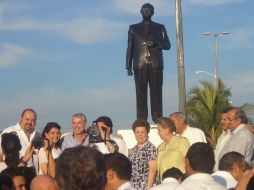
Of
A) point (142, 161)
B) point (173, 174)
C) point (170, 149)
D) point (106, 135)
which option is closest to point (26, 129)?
point (106, 135)

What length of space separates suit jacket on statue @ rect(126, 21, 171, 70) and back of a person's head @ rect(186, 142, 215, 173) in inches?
235

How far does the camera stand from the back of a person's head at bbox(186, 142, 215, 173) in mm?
5738

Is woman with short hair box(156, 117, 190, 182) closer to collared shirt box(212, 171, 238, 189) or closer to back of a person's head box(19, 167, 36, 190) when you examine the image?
collared shirt box(212, 171, 238, 189)

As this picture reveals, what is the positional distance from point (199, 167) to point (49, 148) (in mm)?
2661

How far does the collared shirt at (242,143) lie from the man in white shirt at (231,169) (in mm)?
1588

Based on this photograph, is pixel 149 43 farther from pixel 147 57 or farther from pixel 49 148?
pixel 49 148

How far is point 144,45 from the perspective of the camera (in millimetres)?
11828

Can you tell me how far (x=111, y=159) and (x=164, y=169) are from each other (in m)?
2.37

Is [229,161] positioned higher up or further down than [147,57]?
further down

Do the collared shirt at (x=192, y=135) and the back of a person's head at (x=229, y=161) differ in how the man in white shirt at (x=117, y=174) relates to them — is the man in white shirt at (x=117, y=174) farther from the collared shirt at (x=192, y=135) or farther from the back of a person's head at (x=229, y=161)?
the collared shirt at (x=192, y=135)

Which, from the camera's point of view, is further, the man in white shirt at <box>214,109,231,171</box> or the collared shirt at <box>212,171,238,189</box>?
the man in white shirt at <box>214,109,231,171</box>

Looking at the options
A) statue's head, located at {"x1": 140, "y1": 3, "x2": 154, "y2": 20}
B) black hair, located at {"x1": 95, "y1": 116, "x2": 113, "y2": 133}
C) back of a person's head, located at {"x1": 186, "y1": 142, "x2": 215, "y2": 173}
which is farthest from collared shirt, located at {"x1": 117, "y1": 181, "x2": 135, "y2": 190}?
statue's head, located at {"x1": 140, "y1": 3, "x2": 154, "y2": 20}

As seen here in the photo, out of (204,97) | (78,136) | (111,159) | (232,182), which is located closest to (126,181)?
(111,159)

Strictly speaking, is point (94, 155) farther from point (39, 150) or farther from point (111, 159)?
point (39, 150)
